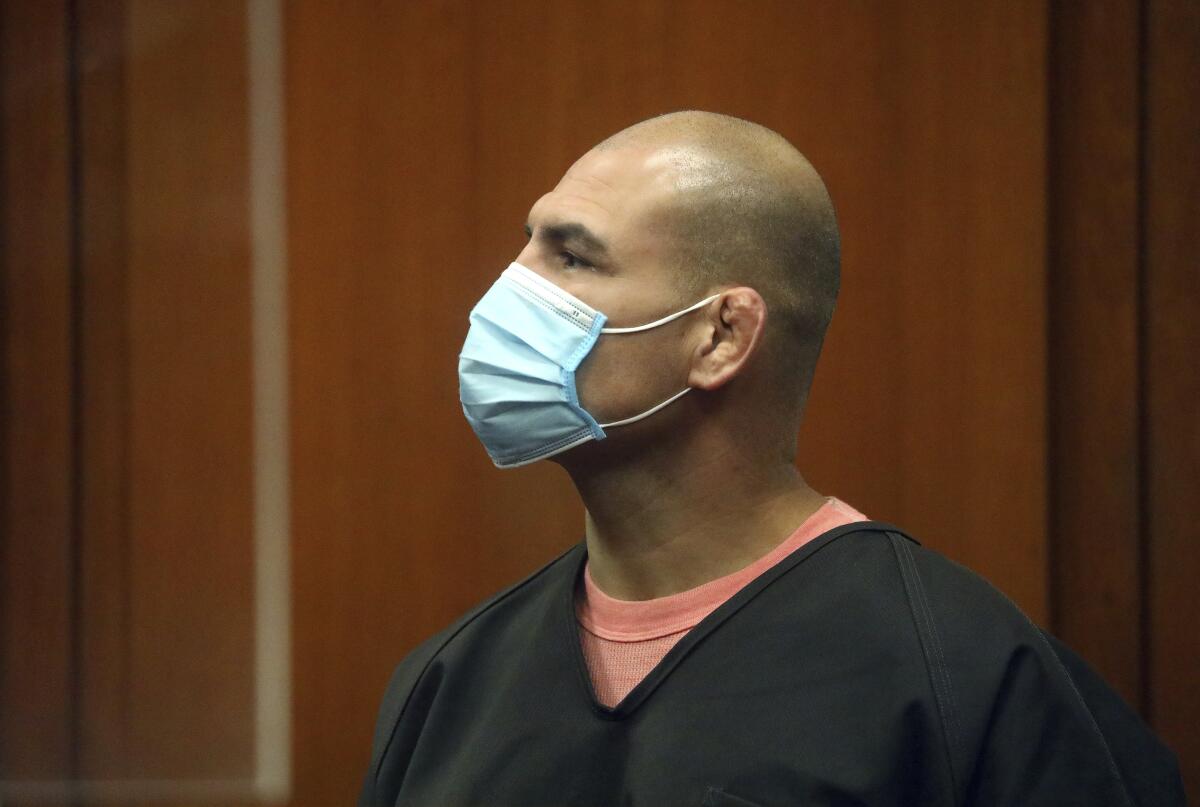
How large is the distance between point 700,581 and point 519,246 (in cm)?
74

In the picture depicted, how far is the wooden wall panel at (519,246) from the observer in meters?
1.68

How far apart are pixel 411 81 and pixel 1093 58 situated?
3.23ft

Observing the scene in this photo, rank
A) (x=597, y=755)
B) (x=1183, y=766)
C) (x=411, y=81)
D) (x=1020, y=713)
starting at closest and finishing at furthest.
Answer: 1. (x=1020, y=713)
2. (x=597, y=755)
3. (x=1183, y=766)
4. (x=411, y=81)

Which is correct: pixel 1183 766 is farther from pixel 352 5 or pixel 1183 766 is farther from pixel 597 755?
pixel 352 5

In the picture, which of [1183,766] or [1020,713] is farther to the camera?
[1183,766]

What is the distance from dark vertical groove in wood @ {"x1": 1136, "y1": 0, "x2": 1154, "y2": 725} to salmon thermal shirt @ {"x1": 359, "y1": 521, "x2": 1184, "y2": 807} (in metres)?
0.58

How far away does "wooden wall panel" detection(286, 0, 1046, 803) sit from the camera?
1.68 metres

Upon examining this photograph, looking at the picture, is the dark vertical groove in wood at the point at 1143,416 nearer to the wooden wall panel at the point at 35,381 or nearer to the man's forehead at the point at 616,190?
the man's forehead at the point at 616,190

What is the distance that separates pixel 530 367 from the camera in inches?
46.9

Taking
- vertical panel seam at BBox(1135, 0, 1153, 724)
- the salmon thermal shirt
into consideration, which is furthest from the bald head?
vertical panel seam at BBox(1135, 0, 1153, 724)

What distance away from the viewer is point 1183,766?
1617 mm

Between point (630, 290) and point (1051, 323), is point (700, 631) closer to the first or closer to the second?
point (630, 290)

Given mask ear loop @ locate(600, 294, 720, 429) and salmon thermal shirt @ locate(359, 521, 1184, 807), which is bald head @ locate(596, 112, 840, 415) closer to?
mask ear loop @ locate(600, 294, 720, 429)

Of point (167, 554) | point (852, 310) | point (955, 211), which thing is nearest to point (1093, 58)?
point (955, 211)
